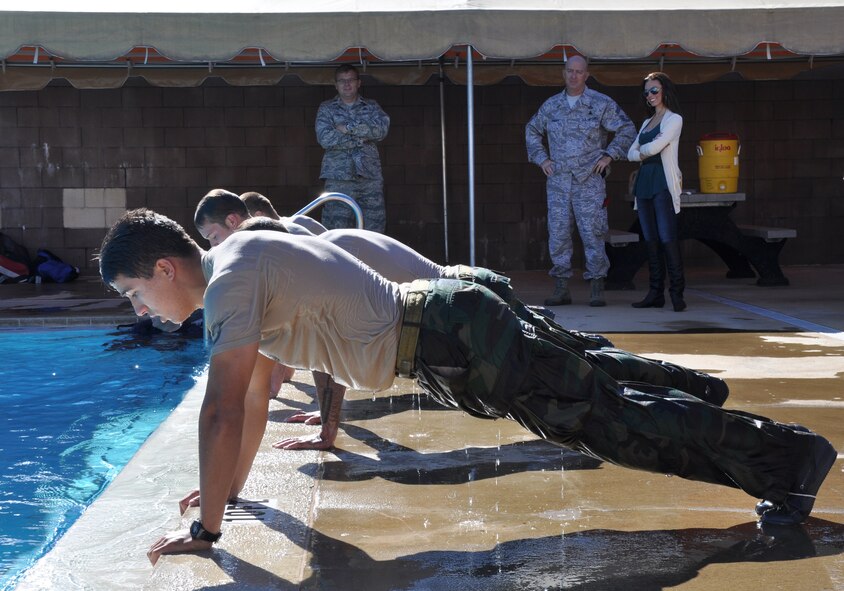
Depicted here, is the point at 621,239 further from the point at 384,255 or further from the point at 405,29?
the point at 384,255

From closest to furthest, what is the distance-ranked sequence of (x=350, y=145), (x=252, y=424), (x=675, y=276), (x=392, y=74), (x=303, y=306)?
(x=303, y=306), (x=252, y=424), (x=675, y=276), (x=350, y=145), (x=392, y=74)

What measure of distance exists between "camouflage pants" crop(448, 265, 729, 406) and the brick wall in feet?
26.7

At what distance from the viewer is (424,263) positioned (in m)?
3.96

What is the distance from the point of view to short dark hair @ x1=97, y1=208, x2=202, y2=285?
109 inches

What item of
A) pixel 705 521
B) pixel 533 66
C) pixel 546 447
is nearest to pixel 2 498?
pixel 546 447

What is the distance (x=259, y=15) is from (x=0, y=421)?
3.59 meters

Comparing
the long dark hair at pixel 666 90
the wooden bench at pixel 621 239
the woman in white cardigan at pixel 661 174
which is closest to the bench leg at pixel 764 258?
the wooden bench at pixel 621 239

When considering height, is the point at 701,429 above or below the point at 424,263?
below

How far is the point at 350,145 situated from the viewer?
941 centimetres

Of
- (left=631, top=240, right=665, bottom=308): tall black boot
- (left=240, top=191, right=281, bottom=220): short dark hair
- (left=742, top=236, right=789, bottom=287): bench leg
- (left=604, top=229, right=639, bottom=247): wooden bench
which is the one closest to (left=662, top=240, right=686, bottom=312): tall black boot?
(left=631, top=240, right=665, bottom=308): tall black boot

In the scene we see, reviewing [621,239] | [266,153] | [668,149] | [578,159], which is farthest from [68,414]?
[266,153]

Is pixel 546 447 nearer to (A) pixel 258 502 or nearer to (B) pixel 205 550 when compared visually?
(A) pixel 258 502

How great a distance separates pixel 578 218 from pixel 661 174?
0.85 m

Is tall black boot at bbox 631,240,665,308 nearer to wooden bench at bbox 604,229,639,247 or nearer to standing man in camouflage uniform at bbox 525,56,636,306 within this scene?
standing man in camouflage uniform at bbox 525,56,636,306
